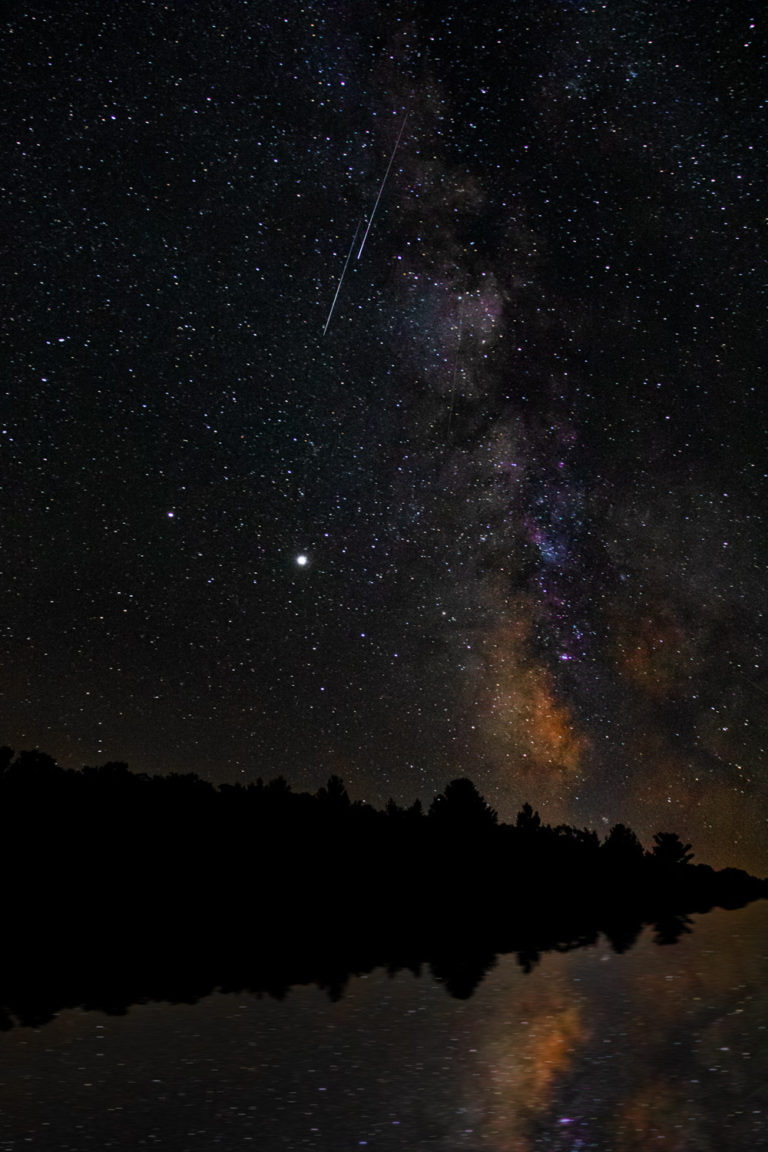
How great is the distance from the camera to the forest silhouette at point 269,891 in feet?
26.4

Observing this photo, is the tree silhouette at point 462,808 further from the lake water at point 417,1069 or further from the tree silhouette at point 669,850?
the lake water at point 417,1069

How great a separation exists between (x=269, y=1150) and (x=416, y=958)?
4647 mm

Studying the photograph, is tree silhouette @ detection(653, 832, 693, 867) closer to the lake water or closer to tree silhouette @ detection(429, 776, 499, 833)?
tree silhouette @ detection(429, 776, 499, 833)

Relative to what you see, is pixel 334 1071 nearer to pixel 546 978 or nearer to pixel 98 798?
pixel 546 978

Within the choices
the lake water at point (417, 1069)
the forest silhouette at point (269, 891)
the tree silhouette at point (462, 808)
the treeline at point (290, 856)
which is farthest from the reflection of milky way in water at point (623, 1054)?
the tree silhouette at point (462, 808)

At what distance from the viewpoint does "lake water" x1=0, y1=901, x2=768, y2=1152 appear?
4062 mm

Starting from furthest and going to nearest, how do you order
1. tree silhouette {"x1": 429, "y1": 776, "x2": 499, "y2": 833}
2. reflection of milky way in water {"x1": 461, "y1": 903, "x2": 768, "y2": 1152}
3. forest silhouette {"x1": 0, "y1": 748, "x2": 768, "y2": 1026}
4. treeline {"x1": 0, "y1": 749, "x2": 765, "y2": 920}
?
tree silhouette {"x1": 429, "y1": 776, "x2": 499, "y2": 833}
treeline {"x1": 0, "y1": 749, "x2": 765, "y2": 920}
forest silhouette {"x1": 0, "y1": 748, "x2": 768, "y2": 1026}
reflection of milky way in water {"x1": 461, "y1": 903, "x2": 768, "y2": 1152}

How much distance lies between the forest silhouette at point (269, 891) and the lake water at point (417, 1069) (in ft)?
2.63

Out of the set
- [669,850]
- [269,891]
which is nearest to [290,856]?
[269,891]

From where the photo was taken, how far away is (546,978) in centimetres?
729

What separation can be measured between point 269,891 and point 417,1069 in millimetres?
7320

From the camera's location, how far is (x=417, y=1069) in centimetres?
498

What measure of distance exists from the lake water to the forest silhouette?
0.80 meters

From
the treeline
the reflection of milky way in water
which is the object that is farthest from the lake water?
the treeline
